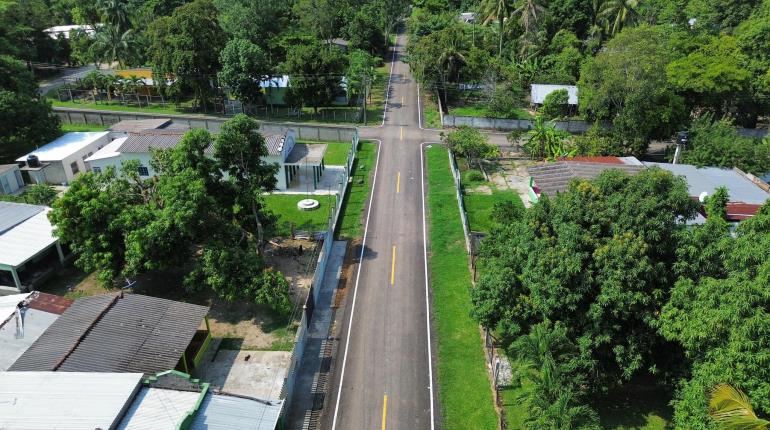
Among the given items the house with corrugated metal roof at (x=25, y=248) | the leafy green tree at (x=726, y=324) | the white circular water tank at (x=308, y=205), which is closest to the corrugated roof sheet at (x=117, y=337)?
the house with corrugated metal roof at (x=25, y=248)

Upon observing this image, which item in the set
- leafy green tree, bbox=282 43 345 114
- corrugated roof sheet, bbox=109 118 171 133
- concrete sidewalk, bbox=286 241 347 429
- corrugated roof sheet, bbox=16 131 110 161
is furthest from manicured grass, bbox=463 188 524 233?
corrugated roof sheet, bbox=16 131 110 161

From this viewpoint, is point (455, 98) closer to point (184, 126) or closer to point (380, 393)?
point (184, 126)

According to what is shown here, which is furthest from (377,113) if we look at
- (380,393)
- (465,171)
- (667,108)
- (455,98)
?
(380,393)

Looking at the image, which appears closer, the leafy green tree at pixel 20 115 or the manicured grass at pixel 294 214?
the manicured grass at pixel 294 214

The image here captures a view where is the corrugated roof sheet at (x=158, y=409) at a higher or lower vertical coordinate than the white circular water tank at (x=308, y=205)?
lower

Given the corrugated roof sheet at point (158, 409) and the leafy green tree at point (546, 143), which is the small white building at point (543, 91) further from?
the corrugated roof sheet at point (158, 409)

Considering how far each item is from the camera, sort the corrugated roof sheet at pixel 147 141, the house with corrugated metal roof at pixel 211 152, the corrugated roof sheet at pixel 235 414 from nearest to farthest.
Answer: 1. the corrugated roof sheet at pixel 235 414
2. the house with corrugated metal roof at pixel 211 152
3. the corrugated roof sheet at pixel 147 141

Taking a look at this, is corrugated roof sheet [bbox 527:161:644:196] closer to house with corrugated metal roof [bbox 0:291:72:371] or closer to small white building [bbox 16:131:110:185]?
house with corrugated metal roof [bbox 0:291:72:371]
